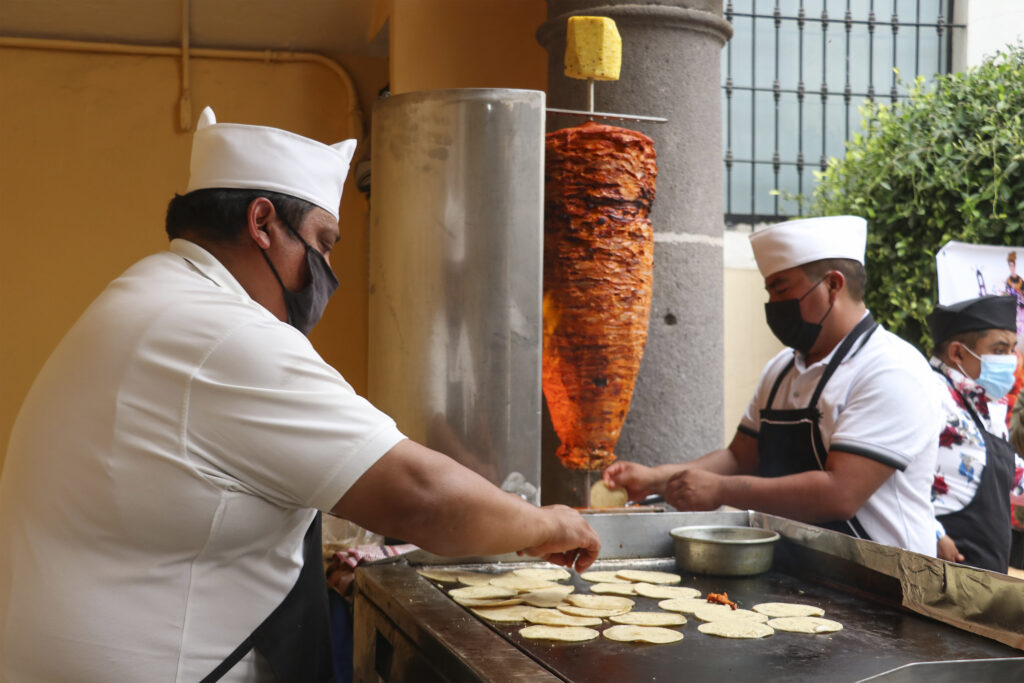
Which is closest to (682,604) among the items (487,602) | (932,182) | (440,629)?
(487,602)

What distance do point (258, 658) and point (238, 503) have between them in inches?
13.7

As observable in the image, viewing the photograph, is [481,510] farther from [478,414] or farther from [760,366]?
[760,366]

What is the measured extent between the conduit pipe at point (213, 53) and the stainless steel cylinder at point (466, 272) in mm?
3197

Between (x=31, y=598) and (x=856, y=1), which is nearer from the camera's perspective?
(x=31, y=598)

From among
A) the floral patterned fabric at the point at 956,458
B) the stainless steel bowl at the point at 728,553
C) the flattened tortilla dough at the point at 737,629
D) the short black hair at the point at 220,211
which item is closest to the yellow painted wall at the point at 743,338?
the floral patterned fabric at the point at 956,458

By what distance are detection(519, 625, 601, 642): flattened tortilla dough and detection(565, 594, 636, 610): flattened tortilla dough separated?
0.19 metres

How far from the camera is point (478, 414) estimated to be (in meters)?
2.51

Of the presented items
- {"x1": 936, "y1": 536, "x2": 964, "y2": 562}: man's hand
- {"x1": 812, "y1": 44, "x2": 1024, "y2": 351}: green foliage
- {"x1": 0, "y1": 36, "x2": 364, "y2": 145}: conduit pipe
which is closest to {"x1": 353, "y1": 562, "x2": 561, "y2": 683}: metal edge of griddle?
{"x1": 936, "y1": 536, "x2": 964, "y2": 562}: man's hand

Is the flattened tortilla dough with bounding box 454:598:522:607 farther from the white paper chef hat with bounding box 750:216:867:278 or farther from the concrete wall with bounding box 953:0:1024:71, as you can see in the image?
the concrete wall with bounding box 953:0:1024:71

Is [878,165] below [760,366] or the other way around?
the other way around

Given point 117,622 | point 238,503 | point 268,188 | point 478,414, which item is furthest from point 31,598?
point 478,414

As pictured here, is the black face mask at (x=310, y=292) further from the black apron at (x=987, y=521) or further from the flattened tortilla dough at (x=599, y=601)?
the black apron at (x=987, y=521)

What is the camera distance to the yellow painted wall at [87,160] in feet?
17.8

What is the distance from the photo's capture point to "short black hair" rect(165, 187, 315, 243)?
→ 204 centimetres
